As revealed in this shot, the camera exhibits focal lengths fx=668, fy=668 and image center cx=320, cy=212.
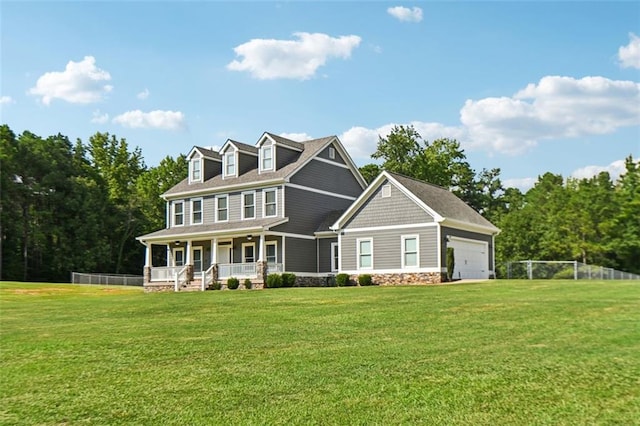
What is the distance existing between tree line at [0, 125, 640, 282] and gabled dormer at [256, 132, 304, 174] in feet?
58.4

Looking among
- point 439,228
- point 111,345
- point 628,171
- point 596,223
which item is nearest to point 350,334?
point 111,345

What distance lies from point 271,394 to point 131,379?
7.17ft

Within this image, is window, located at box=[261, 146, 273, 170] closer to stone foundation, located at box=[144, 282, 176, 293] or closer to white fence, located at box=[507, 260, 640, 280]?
stone foundation, located at box=[144, 282, 176, 293]

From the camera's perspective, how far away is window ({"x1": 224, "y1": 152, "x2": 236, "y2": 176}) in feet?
127

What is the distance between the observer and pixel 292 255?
35250 mm

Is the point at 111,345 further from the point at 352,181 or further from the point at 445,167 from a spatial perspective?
the point at 445,167

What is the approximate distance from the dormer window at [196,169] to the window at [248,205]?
4.60m

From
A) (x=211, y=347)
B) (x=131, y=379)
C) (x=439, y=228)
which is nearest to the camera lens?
(x=131, y=379)

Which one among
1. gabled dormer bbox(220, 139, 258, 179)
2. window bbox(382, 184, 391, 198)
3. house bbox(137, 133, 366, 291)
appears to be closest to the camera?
window bbox(382, 184, 391, 198)

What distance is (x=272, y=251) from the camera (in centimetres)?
3606

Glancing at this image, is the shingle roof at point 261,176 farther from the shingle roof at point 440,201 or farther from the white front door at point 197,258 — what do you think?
the shingle roof at point 440,201

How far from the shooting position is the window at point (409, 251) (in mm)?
30234

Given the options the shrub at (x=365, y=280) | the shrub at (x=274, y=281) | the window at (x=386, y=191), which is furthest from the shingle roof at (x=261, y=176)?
the shrub at (x=365, y=280)

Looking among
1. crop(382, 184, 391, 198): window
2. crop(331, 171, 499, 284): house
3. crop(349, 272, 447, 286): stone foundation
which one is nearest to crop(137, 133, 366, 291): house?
crop(331, 171, 499, 284): house
